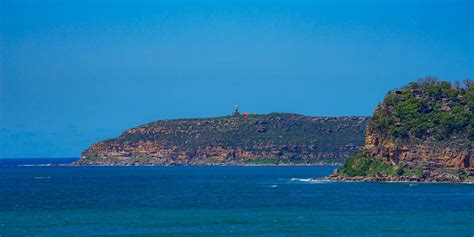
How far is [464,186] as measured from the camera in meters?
109

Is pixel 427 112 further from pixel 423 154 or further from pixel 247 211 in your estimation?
pixel 247 211

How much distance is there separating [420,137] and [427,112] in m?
5.30

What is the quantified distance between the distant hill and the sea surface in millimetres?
4538

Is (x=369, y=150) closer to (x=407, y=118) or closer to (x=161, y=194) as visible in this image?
(x=407, y=118)

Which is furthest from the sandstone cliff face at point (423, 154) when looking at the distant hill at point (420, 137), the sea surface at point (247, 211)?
the sea surface at point (247, 211)

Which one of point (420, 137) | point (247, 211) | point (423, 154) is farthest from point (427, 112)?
point (247, 211)

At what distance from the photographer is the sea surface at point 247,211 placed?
63156 mm

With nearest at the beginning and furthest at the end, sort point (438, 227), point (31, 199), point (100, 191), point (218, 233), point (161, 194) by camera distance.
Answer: point (218, 233)
point (438, 227)
point (31, 199)
point (161, 194)
point (100, 191)

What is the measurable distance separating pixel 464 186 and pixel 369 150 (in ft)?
58.8

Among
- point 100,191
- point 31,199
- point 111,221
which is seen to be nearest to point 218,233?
point 111,221

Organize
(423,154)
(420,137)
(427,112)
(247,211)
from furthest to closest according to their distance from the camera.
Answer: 1. (427,112)
2. (420,137)
3. (423,154)
4. (247,211)

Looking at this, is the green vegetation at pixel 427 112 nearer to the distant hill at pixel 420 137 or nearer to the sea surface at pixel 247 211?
the distant hill at pixel 420 137

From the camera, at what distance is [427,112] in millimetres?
124562

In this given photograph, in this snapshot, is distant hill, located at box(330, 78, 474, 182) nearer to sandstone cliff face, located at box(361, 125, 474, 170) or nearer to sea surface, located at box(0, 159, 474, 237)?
→ sandstone cliff face, located at box(361, 125, 474, 170)
